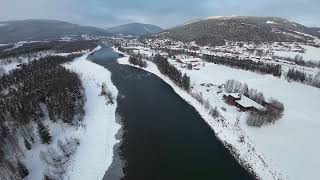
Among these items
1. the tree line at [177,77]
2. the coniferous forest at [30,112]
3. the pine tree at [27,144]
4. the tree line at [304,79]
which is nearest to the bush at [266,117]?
the tree line at [177,77]

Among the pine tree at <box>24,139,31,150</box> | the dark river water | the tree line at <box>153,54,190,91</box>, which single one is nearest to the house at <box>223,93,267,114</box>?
the dark river water

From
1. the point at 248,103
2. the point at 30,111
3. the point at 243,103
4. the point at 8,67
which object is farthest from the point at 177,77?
the point at 8,67

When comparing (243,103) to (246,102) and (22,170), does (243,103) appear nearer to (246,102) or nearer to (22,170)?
(246,102)

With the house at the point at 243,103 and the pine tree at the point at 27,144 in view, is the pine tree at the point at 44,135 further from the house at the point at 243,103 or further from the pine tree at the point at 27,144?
the house at the point at 243,103

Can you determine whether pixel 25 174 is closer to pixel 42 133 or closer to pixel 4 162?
pixel 4 162

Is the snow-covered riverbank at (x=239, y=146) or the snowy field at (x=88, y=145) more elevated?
the snow-covered riverbank at (x=239, y=146)

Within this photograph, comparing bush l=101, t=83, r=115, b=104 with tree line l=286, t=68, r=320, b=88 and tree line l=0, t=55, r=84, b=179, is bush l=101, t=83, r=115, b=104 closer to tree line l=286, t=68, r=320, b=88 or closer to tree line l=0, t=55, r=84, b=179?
tree line l=0, t=55, r=84, b=179

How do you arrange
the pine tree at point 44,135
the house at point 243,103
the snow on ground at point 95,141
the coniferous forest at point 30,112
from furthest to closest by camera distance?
the house at point 243,103, the pine tree at point 44,135, the coniferous forest at point 30,112, the snow on ground at point 95,141
